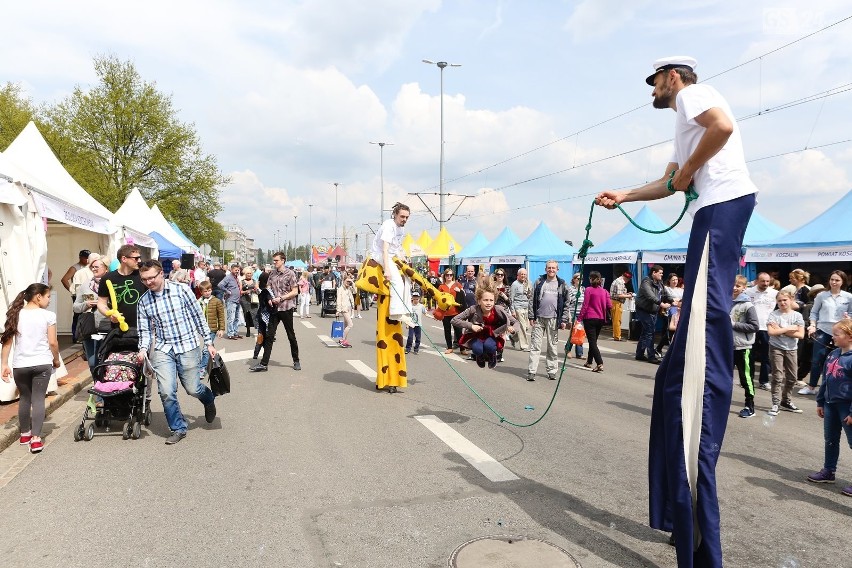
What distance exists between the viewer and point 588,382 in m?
9.65

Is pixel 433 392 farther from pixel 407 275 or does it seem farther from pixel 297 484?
pixel 297 484

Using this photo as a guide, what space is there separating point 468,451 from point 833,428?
10.4 ft

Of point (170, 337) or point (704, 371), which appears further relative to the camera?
point (170, 337)

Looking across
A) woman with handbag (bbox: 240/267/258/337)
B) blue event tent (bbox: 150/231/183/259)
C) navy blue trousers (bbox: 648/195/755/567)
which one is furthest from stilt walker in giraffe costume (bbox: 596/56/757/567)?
blue event tent (bbox: 150/231/183/259)

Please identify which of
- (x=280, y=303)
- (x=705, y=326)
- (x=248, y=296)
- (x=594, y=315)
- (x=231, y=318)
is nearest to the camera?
(x=705, y=326)

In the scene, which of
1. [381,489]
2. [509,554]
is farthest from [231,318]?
[509,554]

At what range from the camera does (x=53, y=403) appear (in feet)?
23.4

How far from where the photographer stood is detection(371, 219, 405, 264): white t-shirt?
7664mm

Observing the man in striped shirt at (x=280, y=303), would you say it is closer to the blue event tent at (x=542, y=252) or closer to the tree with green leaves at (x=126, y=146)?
the blue event tent at (x=542, y=252)

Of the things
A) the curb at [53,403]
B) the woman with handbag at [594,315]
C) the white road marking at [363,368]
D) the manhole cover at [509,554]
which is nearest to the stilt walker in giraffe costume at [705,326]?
the manhole cover at [509,554]

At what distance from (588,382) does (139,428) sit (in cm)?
694

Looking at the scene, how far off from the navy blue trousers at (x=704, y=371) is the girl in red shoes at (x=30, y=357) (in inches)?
223

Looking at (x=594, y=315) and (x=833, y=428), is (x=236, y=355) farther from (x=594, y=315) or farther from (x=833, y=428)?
(x=833, y=428)

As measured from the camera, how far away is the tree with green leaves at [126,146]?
110 feet
